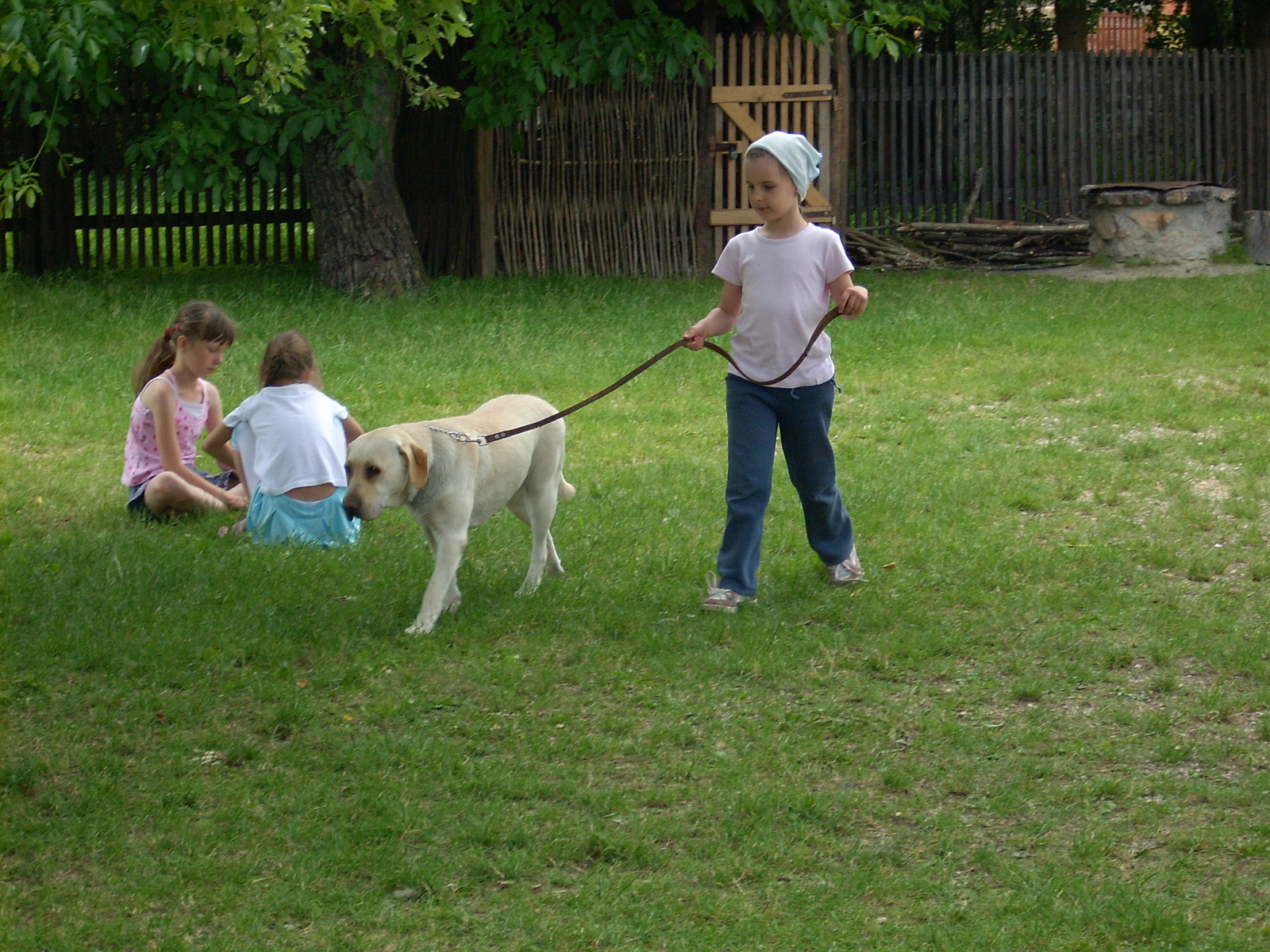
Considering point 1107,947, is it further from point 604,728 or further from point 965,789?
point 604,728

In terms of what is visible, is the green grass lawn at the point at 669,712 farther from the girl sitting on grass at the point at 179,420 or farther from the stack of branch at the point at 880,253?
the stack of branch at the point at 880,253

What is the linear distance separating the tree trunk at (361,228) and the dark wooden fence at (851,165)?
1450 millimetres

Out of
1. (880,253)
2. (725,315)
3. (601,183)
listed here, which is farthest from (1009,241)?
(725,315)

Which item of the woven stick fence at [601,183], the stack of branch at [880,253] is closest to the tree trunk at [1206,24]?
the stack of branch at [880,253]

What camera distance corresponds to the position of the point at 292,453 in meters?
6.50

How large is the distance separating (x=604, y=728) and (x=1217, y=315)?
9.23 m

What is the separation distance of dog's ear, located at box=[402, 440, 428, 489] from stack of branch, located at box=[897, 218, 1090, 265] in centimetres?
1233

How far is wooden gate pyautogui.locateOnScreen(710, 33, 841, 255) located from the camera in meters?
15.4

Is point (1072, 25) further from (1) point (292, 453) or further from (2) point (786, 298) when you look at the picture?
(1) point (292, 453)

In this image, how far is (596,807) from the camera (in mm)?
4180

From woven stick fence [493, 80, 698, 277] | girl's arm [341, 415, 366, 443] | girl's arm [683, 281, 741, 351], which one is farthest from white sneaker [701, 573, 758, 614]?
woven stick fence [493, 80, 698, 277]

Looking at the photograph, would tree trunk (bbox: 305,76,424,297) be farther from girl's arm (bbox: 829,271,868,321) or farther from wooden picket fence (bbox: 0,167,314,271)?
girl's arm (bbox: 829,271,868,321)

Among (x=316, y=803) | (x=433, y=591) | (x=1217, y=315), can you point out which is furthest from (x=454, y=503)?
(x=1217, y=315)

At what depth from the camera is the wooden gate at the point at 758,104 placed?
15.4 metres
